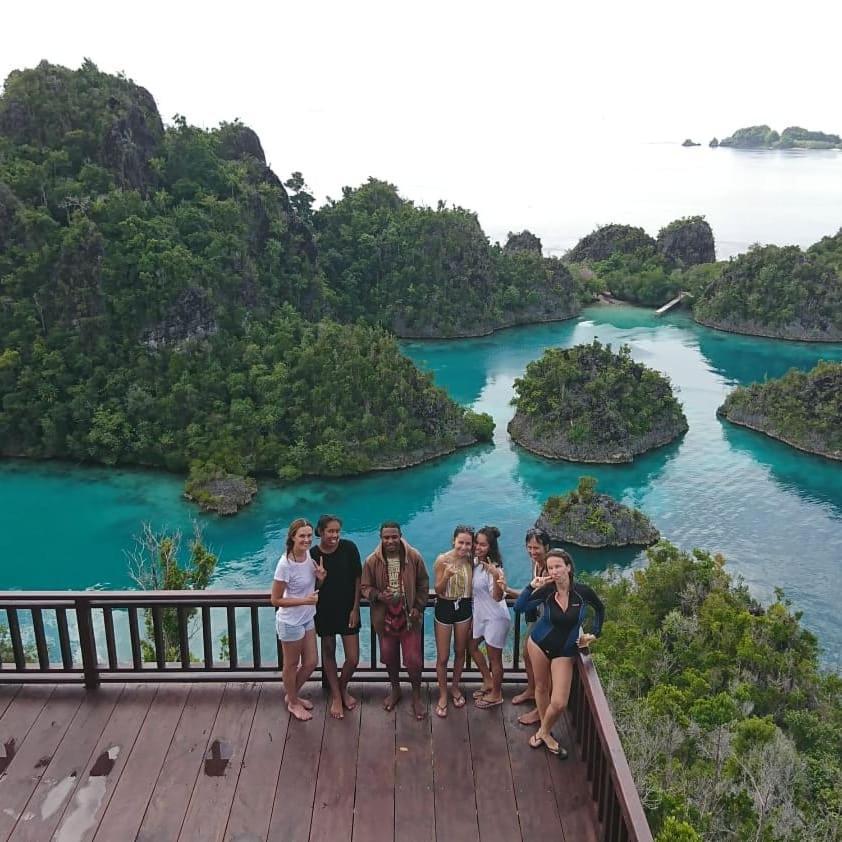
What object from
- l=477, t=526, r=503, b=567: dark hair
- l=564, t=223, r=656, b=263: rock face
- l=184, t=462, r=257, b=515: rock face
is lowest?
l=184, t=462, r=257, b=515: rock face

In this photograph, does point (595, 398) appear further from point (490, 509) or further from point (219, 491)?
point (219, 491)

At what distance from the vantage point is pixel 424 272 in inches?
2116

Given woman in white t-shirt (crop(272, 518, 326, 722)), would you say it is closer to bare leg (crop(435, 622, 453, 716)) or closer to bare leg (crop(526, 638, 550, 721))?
bare leg (crop(435, 622, 453, 716))

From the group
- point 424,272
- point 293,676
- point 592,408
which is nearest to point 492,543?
point 293,676

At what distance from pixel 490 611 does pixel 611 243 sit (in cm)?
7037

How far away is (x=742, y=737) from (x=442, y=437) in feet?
69.9

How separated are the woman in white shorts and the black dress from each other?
37.3 inches

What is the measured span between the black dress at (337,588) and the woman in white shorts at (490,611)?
95cm

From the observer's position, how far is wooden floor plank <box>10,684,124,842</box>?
5.05 meters

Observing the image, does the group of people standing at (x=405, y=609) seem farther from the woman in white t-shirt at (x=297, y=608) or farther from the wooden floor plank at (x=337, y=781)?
the wooden floor plank at (x=337, y=781)

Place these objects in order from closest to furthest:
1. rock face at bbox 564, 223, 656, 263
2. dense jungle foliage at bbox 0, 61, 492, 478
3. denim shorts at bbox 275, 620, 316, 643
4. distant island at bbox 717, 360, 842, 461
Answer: denim shorts at bbox 275, 620, 316, 643, dense jungle foliage at bbox 0, 61, 492, 478, distant island at bbox 717, 360, 842, 461, rock face at bbox 564, 223, 656, 263

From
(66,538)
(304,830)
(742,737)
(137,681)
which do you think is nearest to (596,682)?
(304,830)

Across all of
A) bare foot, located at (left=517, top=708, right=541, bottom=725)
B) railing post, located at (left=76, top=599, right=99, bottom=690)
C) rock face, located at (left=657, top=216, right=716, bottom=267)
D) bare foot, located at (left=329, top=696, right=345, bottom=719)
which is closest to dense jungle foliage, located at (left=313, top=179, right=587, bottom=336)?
rock face, located at (left=657, top=216, right=716, bottom=267)

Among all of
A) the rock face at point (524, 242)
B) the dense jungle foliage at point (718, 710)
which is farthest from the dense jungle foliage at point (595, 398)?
the rock face at point (524, 242)
